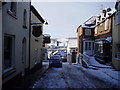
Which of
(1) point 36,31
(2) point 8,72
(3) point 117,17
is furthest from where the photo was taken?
(3) point 117,17

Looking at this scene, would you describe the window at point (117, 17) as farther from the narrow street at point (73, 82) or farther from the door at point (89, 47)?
the door at point (89, 47)

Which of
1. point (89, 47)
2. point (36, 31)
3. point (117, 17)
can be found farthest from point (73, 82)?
point (89, 47)

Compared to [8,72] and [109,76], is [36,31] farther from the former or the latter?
[109,76]

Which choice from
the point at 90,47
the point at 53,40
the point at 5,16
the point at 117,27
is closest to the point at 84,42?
the point at 90,47

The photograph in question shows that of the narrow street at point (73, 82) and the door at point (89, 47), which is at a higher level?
the door at point (89, 47)

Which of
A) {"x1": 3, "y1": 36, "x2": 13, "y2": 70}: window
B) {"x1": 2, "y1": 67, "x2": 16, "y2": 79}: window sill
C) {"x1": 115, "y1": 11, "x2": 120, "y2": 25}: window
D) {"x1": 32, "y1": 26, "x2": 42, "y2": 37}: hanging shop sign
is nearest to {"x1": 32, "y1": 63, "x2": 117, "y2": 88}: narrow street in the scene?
{"x1": 2, "y1": 67, "x2": 16, "y2": 79}: window sill

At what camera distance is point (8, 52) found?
8.47m

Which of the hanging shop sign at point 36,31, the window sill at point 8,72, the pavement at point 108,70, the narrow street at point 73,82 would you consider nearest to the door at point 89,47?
the pavement at point 108,70

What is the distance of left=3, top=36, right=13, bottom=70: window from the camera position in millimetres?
8016

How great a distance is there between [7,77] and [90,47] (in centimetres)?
2286

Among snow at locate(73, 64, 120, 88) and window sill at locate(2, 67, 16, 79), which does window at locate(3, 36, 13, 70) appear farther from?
snow at locate(73, 64, 120, 88)

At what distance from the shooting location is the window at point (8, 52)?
8.02 meters

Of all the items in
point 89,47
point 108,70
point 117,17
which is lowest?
point 108,70

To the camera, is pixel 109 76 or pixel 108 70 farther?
pixel 108 70
